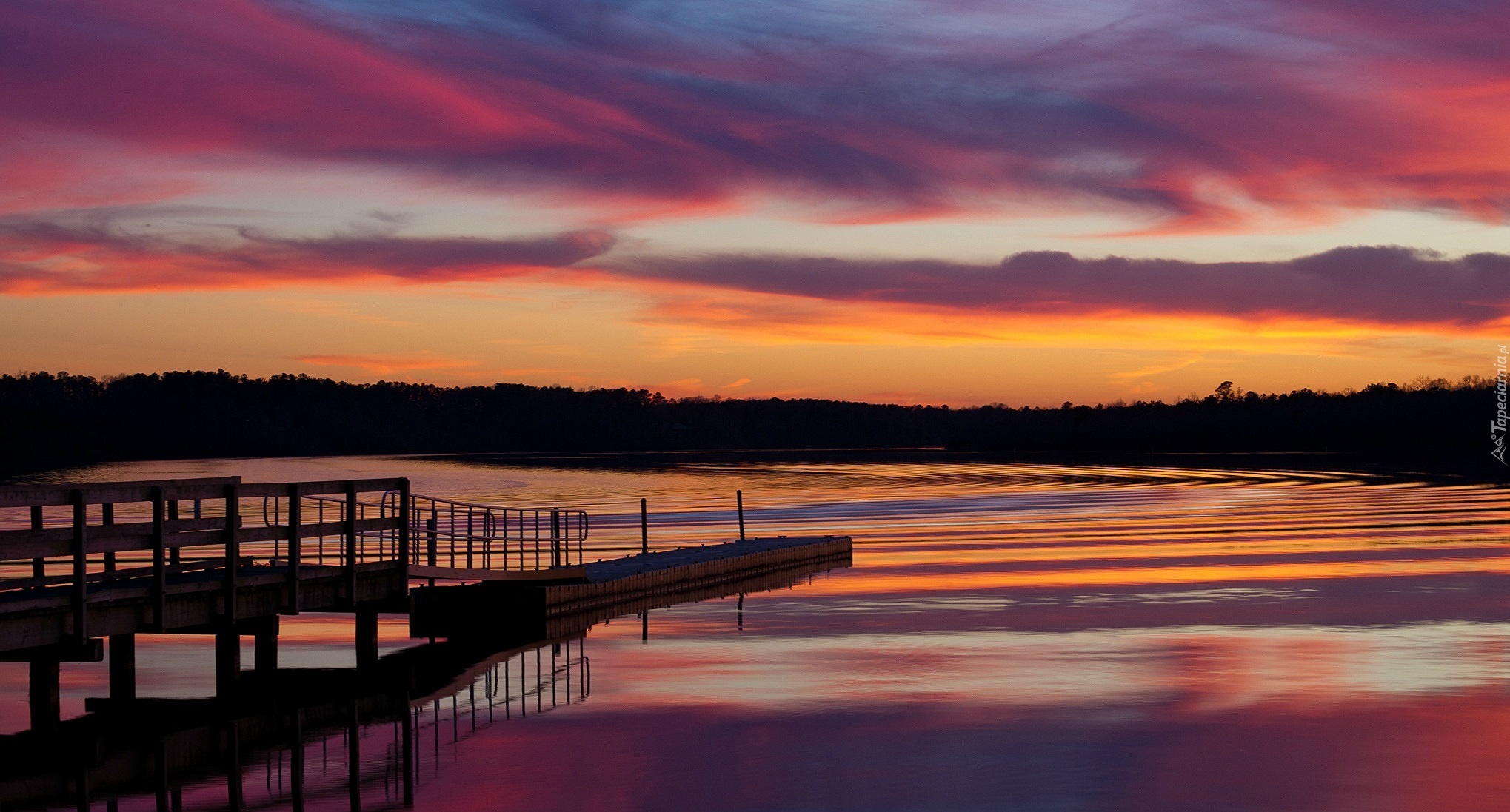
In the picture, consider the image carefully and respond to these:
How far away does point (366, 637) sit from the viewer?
63.4ft

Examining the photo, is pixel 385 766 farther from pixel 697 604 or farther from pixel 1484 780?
pixel 697 604

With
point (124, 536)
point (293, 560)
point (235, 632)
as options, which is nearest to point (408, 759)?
Result: point (124, 536)

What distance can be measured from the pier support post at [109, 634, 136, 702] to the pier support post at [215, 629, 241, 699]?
92 cm

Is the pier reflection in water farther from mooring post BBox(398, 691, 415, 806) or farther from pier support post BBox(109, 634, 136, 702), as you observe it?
pier support post BBox(109, 634, 136, 702)

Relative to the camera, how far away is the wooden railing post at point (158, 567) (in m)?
15.0

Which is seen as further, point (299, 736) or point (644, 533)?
point (644, 533)

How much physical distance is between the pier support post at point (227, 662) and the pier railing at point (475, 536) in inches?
55.1

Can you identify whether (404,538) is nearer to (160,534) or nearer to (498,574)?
(498,574)

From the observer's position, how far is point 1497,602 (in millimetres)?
23562

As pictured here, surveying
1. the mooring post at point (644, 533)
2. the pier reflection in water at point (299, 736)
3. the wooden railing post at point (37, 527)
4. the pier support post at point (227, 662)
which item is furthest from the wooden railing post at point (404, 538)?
the mooring post at point (644, 533)

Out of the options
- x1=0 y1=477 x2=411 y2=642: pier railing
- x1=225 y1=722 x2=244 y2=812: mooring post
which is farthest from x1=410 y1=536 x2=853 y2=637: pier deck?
x1=225 y1=722 x2=244 y2=812: mooring post

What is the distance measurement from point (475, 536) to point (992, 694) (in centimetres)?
2133

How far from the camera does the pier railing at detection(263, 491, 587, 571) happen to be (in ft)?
74.8

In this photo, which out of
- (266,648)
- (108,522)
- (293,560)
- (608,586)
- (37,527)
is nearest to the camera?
(37,527)
